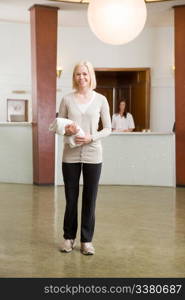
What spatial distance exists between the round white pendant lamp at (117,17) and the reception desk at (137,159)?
163 inches

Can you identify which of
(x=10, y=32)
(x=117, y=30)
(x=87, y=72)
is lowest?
(x=87, y=72)

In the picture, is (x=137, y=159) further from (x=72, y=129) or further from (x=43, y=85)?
(x=72, y=129)

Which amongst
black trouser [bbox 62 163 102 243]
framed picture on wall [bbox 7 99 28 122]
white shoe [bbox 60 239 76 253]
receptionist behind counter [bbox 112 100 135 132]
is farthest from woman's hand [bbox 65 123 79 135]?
framed picture on wall [bbox 7 99 28 122]

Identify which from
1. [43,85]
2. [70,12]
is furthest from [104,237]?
[70,12]

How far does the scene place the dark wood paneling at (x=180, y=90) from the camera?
31.1 feet

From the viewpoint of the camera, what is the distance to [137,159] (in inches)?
384

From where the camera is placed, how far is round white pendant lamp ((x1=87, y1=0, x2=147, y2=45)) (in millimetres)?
5500

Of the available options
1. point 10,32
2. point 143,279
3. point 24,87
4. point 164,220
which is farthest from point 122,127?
point 143,279

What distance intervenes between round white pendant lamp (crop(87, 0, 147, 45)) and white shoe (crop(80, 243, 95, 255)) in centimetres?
250

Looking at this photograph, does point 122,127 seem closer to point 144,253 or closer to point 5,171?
point 5,171

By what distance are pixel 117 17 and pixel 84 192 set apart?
2.16m

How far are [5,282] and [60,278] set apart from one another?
1.97 feet

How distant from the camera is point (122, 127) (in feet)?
38.1

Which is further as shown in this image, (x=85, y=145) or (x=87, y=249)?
(x=87, y=249)
